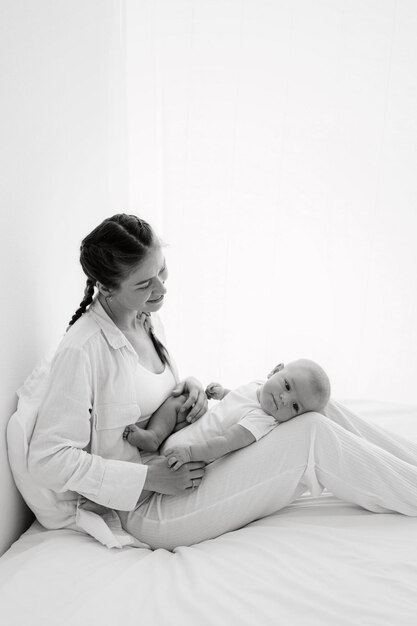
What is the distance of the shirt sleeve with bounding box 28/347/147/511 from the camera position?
1.49m

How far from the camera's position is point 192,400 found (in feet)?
5.95

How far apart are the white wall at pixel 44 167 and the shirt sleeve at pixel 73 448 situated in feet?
0.36

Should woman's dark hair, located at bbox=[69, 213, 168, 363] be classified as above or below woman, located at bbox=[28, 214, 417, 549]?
above

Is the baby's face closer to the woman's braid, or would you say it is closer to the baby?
the baby

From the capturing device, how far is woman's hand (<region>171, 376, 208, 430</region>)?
1.80 metres

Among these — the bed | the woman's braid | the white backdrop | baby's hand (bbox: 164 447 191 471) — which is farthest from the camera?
the white backdrop

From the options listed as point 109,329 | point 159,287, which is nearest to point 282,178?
point 159,287

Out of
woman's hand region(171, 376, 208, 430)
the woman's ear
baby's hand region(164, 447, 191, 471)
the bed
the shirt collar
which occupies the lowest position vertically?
the bed

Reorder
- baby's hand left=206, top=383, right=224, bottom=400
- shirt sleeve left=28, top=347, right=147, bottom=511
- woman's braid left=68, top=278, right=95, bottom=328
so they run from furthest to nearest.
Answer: baby's hand left=206, top=383, right=224, bottom=400, woman's braid left=68, top=278, right=95, bottom=328, shirt sleeve left=28, top=347, right=147, bottom=511

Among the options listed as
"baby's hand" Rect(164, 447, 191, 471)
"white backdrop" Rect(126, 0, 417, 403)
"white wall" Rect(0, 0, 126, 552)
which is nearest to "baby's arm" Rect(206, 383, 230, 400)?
"baby's hand" Rect(164, 447, 191, 471)

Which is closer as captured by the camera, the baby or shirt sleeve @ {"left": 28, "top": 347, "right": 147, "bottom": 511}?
shirt sleeve @ {"left": 28, "top": 347, "right": 147, "bottom": 511}

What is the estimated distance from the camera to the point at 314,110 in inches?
116

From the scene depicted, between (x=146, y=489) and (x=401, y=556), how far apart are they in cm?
62

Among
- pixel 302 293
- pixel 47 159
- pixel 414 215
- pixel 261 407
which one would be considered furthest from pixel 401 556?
pixel 414 215
